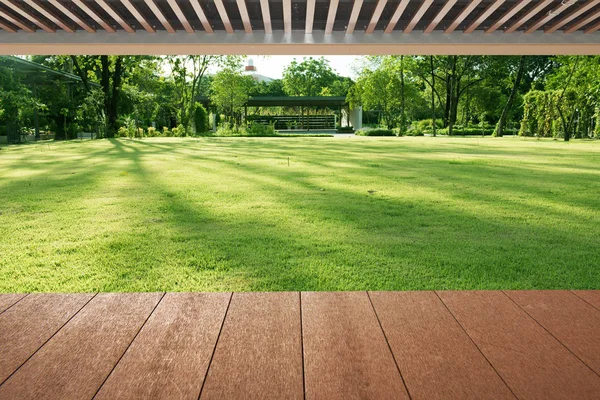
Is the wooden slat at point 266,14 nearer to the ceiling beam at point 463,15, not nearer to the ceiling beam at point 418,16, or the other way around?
the ceiling beam at point 418,16

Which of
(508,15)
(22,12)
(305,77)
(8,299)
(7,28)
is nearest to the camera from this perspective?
(8,299)

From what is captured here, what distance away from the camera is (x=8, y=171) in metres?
7.93

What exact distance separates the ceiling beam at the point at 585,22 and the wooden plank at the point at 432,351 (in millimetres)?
1795

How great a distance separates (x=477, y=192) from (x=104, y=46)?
421 cm

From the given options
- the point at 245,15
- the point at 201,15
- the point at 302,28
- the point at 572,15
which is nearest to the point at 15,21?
the point at 201,15

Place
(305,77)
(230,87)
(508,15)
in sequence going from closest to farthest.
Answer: (508,15) < (230,87) < (305,77)

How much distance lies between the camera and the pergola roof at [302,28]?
2.72 meters

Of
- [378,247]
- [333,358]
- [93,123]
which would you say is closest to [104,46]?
[378,247]

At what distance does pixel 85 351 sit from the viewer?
172cm

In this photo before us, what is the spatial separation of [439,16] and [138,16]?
5.45 ft

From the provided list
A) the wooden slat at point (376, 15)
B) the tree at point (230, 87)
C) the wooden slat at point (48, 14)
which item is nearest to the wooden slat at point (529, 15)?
the wooden slat at point (376, 15)

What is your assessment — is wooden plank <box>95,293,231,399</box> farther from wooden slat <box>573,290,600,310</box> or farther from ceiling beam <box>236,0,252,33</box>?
wooden slat <box>573,290,600,310</box>

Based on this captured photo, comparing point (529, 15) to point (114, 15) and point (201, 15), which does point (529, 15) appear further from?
point (114, 15)

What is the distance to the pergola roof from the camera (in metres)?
2.72
